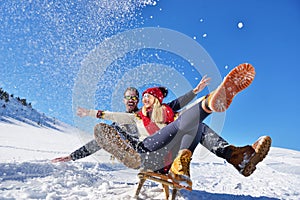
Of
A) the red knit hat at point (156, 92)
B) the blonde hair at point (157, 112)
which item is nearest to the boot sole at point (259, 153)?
the blonde hair at point (157, 112)

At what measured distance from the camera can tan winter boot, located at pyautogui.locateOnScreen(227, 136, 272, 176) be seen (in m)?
2.51

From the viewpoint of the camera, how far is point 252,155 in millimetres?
2521

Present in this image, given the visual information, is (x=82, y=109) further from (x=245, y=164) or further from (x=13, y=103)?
(x=13, y=103)

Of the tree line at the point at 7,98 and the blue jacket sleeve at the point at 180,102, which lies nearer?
the blue jacket sleeve at the point at 180,102

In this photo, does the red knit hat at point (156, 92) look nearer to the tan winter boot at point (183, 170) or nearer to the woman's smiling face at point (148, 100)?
the woman's smiling face at point (148, 100)

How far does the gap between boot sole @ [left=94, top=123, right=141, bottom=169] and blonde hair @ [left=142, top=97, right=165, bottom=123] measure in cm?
62

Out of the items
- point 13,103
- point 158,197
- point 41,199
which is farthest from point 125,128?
point 13,103

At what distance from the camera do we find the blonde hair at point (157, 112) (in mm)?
2984

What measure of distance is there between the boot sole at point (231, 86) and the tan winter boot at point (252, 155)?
1.84 ft

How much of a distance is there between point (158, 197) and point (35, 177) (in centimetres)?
149

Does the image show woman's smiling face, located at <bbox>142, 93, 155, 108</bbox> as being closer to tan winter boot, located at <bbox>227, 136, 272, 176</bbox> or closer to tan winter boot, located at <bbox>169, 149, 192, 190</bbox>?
tan winter boot, located at <bbox>169, 149, 192, 190</bbox>

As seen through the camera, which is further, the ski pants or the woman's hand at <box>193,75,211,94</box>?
the woman's hand at <box>193,75,211,94</box>

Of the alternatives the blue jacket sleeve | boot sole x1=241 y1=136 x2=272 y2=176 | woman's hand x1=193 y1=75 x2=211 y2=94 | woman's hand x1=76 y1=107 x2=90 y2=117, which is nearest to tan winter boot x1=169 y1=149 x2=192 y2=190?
boot sole x1=241 y1=136 x2=272 y2=176

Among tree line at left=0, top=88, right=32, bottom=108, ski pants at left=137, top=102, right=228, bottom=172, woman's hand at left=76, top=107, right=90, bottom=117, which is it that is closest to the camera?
ski pants at left=137, top=102, right=228, bottom=172
